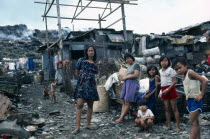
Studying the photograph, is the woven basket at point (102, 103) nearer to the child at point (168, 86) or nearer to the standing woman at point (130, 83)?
the standing woman at point (130, 83)

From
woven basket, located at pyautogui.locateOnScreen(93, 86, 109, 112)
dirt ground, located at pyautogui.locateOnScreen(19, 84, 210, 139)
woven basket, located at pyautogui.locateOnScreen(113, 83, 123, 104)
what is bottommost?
dirt ground, located at pyautogui.locateOnScreen(19, 84, 210, 139)

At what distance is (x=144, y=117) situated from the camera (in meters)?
4.02

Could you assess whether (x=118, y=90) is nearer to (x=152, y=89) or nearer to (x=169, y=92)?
(x=152, y=89)

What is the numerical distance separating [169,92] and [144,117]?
0.71 m

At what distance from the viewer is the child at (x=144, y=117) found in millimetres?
3953

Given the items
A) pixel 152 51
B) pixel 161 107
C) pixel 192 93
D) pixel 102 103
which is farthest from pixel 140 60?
pixel 192 93

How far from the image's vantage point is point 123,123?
4.73 m

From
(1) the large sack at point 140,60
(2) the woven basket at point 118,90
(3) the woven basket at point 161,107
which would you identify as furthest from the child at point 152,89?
(1) the large sack at point 140,60

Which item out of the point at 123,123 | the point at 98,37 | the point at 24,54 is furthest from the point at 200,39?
the point at 24,54

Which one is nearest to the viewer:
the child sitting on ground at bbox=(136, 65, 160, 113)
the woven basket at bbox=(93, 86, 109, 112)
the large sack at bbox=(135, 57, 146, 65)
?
the child sitting on ground at bbox=(136, 65, 160, 113)

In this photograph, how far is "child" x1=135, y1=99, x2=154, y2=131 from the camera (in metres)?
3.95

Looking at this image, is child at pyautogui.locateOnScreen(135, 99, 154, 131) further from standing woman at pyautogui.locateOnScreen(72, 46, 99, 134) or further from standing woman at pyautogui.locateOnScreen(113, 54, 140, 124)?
standing woman at pyautogui.locateOnScreen(72, 46, 99, 134)

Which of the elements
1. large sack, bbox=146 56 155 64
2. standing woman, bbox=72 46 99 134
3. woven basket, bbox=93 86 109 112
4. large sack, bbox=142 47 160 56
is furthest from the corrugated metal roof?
standing woman, bbox=72 46 99 134

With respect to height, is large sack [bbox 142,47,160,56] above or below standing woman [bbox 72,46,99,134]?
above
